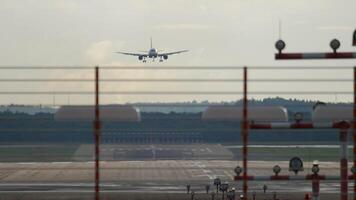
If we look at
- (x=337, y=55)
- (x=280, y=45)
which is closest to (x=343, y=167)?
(x=337, y=55)

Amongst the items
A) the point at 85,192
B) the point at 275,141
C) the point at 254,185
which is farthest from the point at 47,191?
the point at 275,141

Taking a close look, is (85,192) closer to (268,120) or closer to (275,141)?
(275,141)

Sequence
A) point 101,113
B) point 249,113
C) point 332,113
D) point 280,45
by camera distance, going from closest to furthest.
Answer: point 280,45 < point 101,113 < point 249,113 < point 332,113

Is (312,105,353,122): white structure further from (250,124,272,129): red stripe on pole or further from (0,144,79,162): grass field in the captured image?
(0,144,79,162): grass field

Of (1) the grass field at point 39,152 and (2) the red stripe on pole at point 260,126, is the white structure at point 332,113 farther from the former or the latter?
(1) the grass field at point 39,152

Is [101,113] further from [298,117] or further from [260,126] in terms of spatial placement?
[298,117]

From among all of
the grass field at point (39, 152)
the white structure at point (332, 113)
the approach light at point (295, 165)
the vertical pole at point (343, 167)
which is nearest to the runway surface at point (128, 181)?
the grass field at point (39, 152)
